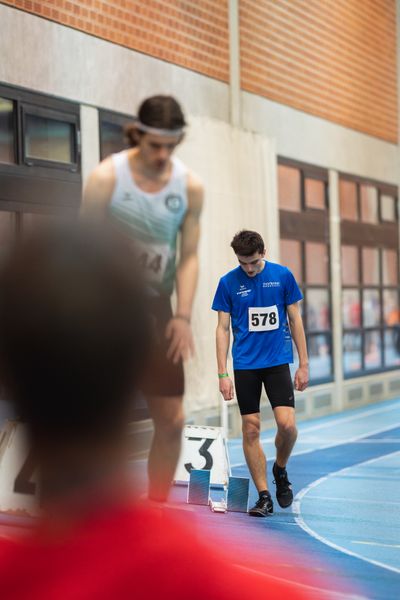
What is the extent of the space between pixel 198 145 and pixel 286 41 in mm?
3346

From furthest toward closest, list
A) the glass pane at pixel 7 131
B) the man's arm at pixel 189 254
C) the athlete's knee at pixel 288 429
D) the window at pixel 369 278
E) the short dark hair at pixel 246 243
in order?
the window at pixel 369 278 < the glass pane at pixel 7 131 < the athlete's knee at pixel 288 429 < the short dark hair at pixel 246 243 < the man's arm at pixel 189 254

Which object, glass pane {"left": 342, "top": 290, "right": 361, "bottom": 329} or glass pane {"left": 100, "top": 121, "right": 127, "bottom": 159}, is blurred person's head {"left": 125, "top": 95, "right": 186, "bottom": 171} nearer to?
glass pane {"left": 100, "top": 121, "right": 127, "bottom": 159}

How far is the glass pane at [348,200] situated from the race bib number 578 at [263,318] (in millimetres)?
8620

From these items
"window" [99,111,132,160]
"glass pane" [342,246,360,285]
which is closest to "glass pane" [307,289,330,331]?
"glass pane" [342,246,360,285]

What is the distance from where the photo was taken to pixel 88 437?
923mm

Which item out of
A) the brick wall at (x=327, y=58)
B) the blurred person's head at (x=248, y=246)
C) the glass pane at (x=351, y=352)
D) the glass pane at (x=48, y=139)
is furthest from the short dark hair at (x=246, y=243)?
the glass pane at (x=351, y=352)

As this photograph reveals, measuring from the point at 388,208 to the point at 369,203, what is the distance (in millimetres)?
953

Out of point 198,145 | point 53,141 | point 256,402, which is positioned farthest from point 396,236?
point 256,402

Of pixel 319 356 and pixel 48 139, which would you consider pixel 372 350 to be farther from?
pixel 48 139

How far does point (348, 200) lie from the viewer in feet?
49.4

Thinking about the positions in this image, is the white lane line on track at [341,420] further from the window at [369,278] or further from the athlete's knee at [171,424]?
the athlete's knee at [171,424]

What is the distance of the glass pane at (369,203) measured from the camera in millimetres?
15586

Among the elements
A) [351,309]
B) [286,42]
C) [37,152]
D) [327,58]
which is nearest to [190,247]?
[37,152]

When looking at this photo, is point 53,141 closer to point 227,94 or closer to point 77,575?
point 227,94
